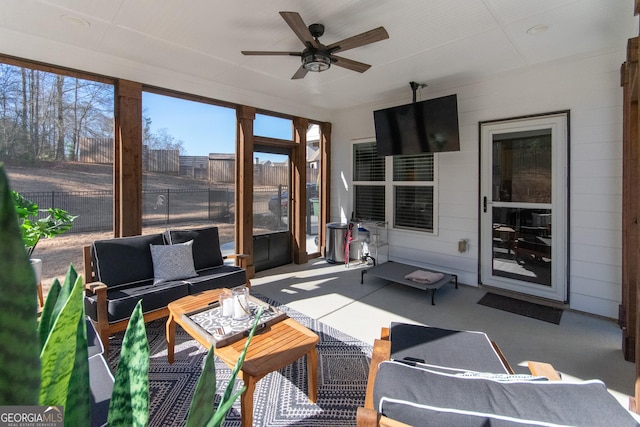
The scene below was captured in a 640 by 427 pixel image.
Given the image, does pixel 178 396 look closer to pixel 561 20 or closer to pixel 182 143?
pixel 182 143

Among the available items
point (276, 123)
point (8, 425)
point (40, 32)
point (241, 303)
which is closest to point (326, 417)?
point (241, 303)

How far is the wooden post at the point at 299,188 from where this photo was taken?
575 cm

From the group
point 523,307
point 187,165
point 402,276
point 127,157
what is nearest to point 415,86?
point 402,276

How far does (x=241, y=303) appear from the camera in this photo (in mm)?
2365

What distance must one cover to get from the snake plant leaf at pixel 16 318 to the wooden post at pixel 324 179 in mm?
5848

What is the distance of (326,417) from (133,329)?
175cm

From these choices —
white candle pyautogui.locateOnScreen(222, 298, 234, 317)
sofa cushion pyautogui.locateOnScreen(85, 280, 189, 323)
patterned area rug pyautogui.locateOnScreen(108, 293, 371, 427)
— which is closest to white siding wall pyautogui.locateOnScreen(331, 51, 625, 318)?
patterned area rug pyautogui.locateOnScreen(108, 293, 371, 427)

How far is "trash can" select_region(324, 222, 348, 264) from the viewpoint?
19.0 feet

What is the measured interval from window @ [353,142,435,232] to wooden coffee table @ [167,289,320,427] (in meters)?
3.48

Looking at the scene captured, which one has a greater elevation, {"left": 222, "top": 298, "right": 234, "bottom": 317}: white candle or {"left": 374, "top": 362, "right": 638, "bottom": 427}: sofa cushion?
{"left": 374, "top": 362, "right": 638, "bottom": 427}: sofa cushion

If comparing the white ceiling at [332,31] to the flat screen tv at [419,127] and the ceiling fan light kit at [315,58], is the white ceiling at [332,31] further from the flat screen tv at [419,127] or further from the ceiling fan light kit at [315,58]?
the flat screen tv at [419,127]

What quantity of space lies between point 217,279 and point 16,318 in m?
3.20

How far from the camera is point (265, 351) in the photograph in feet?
6.47

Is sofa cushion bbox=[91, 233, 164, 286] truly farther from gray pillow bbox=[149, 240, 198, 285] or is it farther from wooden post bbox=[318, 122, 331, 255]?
wooden post bbox=[318, 122, 331, 255]
